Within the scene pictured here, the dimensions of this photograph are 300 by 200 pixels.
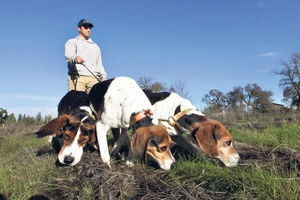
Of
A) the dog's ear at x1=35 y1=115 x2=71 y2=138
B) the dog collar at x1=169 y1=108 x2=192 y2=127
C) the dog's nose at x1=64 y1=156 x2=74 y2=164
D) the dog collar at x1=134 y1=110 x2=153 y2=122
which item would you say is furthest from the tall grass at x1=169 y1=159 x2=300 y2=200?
→ the dog's ear at x1=35 y1=115 x2=71 y2=138

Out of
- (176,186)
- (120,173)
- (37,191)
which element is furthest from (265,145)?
(37,191)

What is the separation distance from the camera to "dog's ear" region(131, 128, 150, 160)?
2764mm

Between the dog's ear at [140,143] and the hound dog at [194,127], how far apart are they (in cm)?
80

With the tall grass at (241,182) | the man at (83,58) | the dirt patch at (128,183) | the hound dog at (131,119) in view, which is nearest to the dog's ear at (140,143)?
the hound dog at (131,119)

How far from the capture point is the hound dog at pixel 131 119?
9.52 ft

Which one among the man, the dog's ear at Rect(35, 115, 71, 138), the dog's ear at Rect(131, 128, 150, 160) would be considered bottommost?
the dog's ear at Rect(131, 128, 150, 160)

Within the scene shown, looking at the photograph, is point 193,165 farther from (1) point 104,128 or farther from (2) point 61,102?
(2) point 61,102

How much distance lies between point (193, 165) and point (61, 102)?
312 centimetres

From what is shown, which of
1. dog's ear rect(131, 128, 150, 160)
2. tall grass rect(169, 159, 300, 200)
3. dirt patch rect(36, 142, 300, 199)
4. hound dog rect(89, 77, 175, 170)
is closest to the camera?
tall grass rect(169, 159, 300, 200)

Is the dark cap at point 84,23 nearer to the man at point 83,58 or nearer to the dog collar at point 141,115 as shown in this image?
the man at point 83,58

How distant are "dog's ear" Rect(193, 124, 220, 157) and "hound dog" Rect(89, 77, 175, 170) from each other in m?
0.47

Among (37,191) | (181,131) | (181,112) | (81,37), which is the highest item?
(81,37)

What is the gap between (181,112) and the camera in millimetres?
3816

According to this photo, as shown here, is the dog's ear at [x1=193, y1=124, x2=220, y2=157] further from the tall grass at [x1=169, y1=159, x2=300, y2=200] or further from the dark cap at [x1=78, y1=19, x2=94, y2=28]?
the dark cap at [x1=78, y1=19, x2=94, y2=28]
